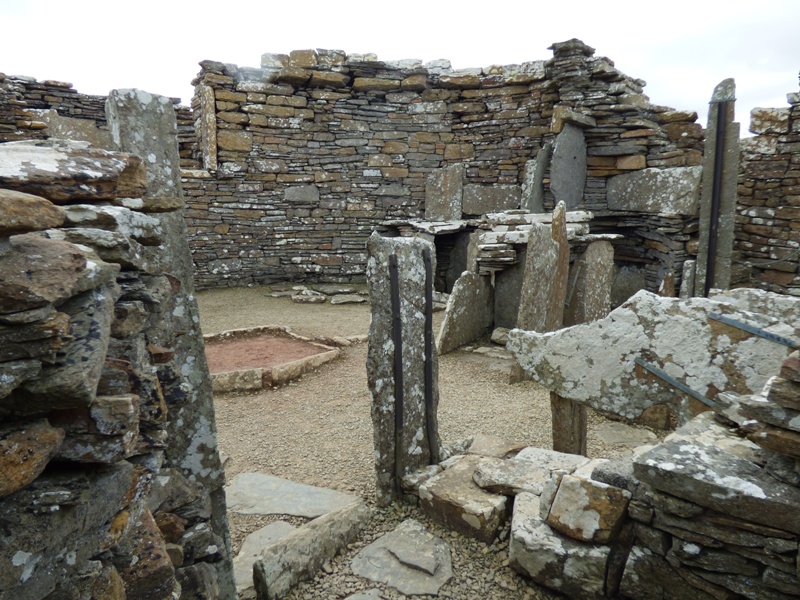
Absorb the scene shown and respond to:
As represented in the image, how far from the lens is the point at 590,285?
699 cm

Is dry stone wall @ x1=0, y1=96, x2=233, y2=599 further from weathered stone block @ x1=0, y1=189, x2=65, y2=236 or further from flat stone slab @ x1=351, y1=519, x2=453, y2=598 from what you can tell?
flat stone slab @ x1=351, y1=519, x2=453, y2=598

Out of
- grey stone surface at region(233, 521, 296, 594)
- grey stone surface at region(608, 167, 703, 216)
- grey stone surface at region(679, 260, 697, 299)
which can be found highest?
grey stone surface at region(608, 167, 703, 216)

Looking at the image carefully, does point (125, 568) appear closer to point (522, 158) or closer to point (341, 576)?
point (341, 576)

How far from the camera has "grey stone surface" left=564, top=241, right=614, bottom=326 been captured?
6.91 m

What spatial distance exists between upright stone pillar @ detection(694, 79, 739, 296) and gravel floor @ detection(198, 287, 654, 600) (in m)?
4.11

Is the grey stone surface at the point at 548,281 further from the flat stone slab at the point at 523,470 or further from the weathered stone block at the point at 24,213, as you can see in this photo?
the weathered stone block at the point at 24,213

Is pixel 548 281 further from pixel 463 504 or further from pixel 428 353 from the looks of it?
pixel 463 504

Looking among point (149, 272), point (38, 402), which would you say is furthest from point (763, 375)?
point (38, 402)

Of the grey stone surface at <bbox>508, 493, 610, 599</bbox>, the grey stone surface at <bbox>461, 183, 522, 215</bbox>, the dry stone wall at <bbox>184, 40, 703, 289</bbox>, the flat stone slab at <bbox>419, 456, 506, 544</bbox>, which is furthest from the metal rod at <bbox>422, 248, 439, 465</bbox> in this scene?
the grey stone surface at <bbox>461, 183, 522, 215</bbox>

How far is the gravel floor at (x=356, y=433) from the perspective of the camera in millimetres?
2961

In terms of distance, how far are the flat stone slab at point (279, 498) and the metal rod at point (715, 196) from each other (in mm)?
6960

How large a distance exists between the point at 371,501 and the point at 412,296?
5.25 ft

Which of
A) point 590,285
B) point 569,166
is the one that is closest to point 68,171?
point 590,285

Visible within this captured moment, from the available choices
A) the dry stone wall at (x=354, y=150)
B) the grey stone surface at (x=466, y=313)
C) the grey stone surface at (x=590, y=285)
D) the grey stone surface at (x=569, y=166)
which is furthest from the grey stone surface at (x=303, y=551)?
the dry stone wall at (x=354, y=150)
